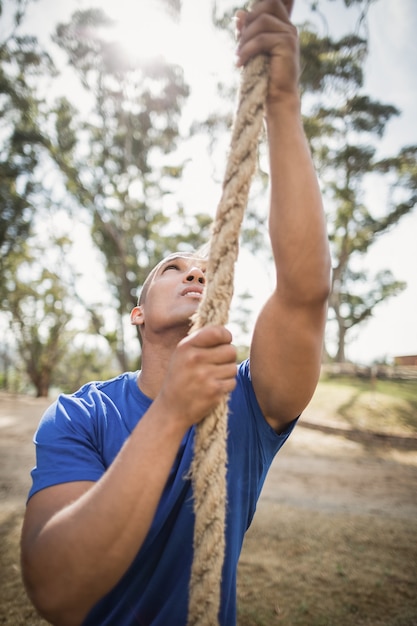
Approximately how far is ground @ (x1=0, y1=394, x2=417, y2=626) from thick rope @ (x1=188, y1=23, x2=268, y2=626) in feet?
7.67

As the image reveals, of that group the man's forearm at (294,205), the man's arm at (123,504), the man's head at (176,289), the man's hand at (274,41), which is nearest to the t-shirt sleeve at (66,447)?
the man's arm at (123,504)

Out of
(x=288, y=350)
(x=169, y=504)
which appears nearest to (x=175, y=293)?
(x=288, y=350)

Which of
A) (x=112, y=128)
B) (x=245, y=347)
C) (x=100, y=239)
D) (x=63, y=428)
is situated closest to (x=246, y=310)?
(x=245, y=347)

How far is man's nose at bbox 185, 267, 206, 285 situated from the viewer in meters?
1.61

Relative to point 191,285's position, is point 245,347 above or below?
below

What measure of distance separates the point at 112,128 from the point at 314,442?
14.3 m

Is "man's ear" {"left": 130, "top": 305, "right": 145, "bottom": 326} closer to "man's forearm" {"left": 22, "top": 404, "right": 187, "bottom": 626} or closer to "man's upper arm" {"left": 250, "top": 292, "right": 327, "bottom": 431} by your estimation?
"man's upper arm" {"left": 250, "top": 292, "right": 327, "bottom": 431}

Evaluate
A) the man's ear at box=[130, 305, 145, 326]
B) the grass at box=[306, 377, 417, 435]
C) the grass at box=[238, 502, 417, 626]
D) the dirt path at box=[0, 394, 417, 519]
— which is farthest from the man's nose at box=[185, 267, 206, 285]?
the grass at box=[306, 377, 417, 435]

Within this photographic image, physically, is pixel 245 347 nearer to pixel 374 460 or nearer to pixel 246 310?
pixel 246 310

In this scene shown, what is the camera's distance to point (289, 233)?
100 cm

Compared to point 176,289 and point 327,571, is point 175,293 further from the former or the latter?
point 327,571

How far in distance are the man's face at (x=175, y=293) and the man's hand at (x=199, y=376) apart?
65 cm

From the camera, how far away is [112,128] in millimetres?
15266

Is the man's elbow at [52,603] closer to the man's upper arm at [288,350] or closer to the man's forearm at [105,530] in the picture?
the man's forearm at [105,530]
